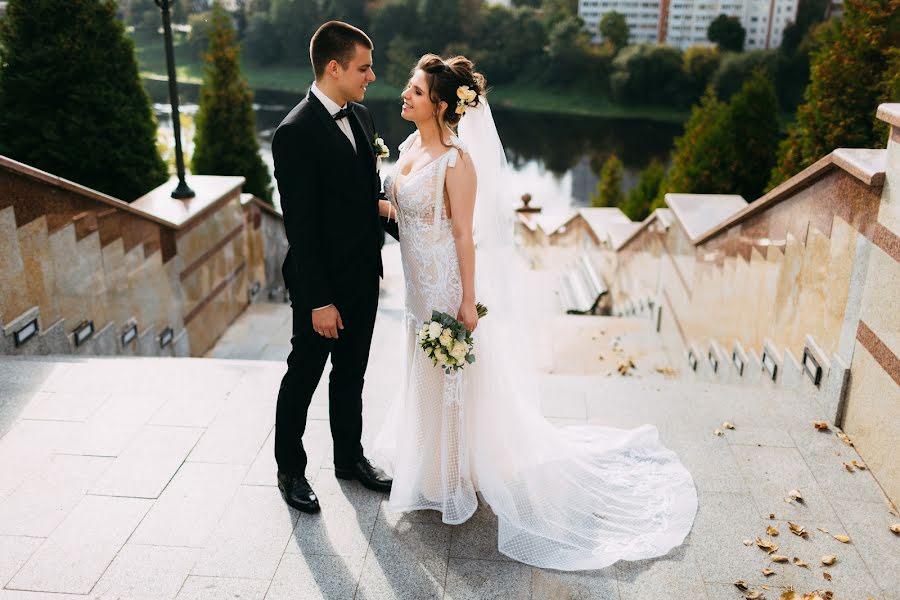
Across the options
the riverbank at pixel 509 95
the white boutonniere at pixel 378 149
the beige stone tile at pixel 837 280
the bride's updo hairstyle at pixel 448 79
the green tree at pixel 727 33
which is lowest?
the riverbank at pixel 509 95

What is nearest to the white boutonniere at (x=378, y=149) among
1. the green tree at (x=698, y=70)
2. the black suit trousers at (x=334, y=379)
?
the black suit trousers at (x=334, y=379)

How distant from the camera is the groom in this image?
3178 mm

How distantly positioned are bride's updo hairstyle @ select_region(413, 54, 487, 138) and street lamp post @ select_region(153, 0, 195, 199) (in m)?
4.34

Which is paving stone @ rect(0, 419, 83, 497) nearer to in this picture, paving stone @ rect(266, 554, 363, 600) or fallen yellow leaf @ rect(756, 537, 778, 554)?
paving stone @ rect(266, 554, 363, 600)

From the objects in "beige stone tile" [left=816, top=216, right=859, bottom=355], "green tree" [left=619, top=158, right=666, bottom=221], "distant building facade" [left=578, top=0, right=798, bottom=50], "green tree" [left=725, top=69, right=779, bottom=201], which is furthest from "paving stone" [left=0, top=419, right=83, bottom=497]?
"distant building facade" [left=578, top=0, right=798, bottom=50]

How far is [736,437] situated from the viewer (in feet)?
13.9

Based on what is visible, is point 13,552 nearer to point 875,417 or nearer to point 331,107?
point 331,107

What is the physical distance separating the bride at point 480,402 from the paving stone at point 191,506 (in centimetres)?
75

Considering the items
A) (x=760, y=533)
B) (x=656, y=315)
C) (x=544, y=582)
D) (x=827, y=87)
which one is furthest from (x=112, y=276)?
(x=827, y=87)

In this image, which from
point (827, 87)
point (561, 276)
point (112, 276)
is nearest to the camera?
point (112, 276)

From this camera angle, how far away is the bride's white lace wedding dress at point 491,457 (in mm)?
3314

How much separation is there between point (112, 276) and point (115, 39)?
339cm

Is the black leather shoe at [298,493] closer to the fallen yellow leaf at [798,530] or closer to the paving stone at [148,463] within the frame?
the paving stone at [148,463]

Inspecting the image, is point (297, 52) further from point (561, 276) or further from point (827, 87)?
point (827, 87)
